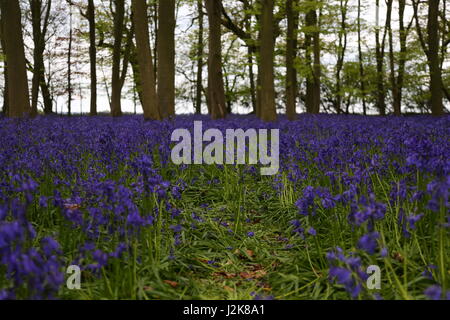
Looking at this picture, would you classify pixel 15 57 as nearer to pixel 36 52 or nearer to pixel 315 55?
pixel 36 52

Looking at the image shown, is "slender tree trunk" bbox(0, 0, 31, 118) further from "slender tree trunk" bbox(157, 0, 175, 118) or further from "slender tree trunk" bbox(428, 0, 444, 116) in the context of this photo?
"slender tree trunk" bbox(428, 0, 444, 116)

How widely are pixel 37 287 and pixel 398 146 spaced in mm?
4108

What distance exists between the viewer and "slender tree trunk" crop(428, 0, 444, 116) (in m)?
12.7

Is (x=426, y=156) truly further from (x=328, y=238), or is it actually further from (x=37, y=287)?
(x=37, y=287)

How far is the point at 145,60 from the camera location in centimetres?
1171

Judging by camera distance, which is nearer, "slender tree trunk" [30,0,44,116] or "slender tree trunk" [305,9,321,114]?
"slender tree trunk" [30,0,44,116]

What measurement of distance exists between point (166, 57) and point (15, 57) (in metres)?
4.08

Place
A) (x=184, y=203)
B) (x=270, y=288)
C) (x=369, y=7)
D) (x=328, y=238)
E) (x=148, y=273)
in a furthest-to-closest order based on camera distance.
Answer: (x=369, y=7) → (x=184, y=203) → (x=328, y=238) → (x=270, y=288) → (x=148, y=273)

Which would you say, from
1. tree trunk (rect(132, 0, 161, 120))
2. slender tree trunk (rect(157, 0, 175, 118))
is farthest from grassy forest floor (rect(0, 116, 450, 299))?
slender tree trunk (rect(157, 0, 175, 118))

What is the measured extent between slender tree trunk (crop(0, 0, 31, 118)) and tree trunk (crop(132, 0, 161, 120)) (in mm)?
3135

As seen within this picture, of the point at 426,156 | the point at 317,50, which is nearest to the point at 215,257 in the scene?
the point at 426,156

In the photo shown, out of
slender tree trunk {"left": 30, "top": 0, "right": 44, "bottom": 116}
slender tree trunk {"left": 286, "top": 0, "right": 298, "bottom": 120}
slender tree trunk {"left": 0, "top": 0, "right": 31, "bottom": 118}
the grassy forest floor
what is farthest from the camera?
slender tree trunk {"left": 30, "top": 0, "right": 44, "bottom": 116}

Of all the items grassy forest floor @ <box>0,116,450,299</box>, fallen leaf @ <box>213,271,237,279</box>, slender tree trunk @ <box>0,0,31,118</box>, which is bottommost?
fallen leaf @ <box>213,271,237,279</box>
